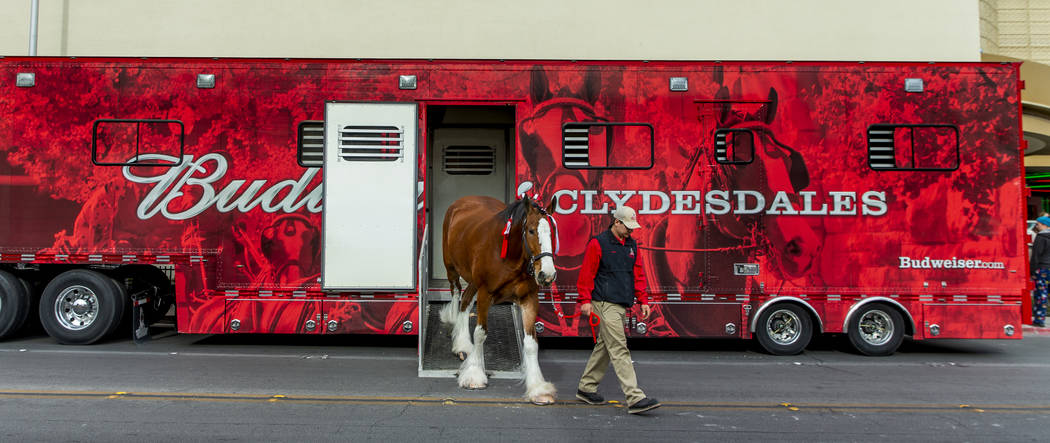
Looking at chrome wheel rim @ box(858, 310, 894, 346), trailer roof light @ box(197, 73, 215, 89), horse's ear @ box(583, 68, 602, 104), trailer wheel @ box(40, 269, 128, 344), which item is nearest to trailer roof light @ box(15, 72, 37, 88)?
trailer roof light @ box(197, 73, 215, 89)

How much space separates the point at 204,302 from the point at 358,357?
2.11 meters

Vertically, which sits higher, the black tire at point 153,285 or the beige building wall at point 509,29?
the beige building wall at point 509,29

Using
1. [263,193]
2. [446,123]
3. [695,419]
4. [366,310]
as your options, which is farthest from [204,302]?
[695,419]

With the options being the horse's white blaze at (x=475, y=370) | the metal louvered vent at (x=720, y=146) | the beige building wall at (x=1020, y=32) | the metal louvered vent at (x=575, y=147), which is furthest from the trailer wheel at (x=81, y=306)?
the beige building wall at (x=1020, y=32)

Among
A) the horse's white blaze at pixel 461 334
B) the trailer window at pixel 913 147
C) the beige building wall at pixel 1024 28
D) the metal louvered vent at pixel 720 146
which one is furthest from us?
the beige building wall at pixel 1024 28

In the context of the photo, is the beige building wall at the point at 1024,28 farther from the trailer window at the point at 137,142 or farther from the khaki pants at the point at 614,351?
the trailer window at the point at 137,142

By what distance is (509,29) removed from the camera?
44.5 feet

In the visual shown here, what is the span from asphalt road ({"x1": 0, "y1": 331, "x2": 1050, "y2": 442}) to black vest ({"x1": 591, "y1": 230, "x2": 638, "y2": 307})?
101cm

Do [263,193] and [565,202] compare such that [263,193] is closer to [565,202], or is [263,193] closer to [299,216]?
[299,216]

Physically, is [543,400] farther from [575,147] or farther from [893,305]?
[893,305]

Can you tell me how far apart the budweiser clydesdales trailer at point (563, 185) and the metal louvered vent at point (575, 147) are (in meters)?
0.03

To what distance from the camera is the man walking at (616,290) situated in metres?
5.16

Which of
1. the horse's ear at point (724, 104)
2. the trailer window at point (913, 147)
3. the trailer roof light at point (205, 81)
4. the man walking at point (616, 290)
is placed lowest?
the man walking at point (616, 290)

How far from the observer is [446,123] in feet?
34.9
